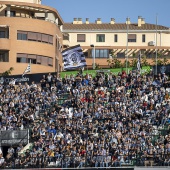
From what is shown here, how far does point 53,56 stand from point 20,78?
2815 cm

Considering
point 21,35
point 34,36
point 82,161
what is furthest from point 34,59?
point 82,161

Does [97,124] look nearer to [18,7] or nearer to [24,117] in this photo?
[24,117]

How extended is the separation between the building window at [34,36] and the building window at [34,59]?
1.94 meters

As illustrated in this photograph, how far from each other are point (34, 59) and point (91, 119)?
123ft

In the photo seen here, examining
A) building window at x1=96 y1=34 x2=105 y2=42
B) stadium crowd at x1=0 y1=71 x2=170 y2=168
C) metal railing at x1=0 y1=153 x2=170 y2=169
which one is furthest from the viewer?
building window at x1=96 y1=34 x2=105 y2=42

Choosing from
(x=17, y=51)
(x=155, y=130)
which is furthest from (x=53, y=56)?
(x=155, y=130)

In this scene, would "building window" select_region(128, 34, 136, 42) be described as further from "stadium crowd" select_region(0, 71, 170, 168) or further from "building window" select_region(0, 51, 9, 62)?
"stadium crowd" select_region(0, 71, 170, 168)

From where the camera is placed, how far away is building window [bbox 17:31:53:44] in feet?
315

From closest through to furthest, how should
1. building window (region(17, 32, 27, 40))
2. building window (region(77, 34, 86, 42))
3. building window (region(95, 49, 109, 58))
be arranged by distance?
building window (region(17, 32, 27, 40)) → building window (region(95, 49, 109, 58)) → building window (region(77, 34, 86, 42))

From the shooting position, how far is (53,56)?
99.8 m

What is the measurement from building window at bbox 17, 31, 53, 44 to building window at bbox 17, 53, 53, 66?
1938 millimetres

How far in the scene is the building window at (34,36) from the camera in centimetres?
9604

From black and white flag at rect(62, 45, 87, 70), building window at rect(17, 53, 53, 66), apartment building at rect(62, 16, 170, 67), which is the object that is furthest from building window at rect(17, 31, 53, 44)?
apartment building at rect(62, 16, 170, 67)

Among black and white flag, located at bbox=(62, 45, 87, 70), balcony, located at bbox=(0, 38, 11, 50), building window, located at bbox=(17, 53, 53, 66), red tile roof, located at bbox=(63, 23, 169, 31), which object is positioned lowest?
black and white flag, located at bbox=(62, 45, 87, 70)
